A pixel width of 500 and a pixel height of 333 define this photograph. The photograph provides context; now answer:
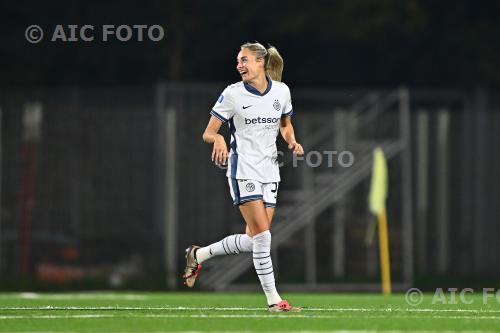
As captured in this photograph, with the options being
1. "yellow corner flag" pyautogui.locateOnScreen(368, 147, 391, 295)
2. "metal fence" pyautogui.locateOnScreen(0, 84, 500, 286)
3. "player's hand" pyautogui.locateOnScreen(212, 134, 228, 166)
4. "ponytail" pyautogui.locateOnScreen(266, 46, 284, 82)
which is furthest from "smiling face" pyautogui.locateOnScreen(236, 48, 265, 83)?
"metal fence" pyautogui.locateOnScreen(0, 84, 500, 286)

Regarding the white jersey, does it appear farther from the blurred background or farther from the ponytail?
the blurred background

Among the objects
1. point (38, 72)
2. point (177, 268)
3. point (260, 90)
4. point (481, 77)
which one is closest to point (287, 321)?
point (260, 90)

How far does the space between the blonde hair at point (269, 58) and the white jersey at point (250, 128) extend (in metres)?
0.28

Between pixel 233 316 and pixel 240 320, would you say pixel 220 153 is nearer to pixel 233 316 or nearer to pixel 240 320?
pixel 233 316

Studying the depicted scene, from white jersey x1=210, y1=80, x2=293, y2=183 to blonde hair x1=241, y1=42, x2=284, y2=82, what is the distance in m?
0.28

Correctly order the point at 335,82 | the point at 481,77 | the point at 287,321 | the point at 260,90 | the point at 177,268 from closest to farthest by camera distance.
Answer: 1. the point at 287,321
2. the point at 260,90
3. the point at 177,268
4. the point at 481,77
5. the point at 335,82

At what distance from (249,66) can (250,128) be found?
18.8 inches

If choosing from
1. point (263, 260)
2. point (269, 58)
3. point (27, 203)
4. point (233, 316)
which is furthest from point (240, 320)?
point (27, 203)

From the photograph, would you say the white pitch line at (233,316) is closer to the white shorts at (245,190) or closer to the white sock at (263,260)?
the white sock at (263,260)

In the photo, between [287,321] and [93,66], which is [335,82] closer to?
[93,66]

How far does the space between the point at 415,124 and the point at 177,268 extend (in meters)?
4.07

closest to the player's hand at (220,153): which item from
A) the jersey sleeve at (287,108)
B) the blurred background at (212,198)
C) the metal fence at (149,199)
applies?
the jersey sleeve at (287,108)

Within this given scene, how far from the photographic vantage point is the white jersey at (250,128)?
1144 centimetres

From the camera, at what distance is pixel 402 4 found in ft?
97.1
